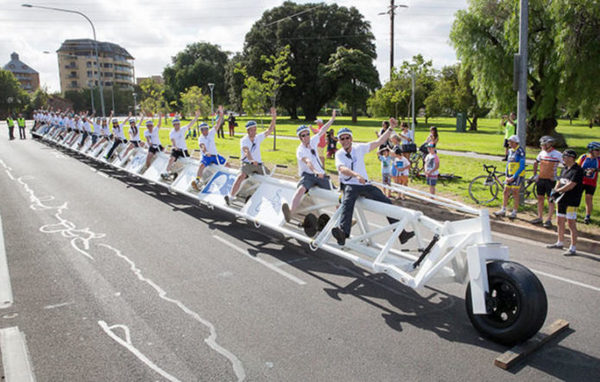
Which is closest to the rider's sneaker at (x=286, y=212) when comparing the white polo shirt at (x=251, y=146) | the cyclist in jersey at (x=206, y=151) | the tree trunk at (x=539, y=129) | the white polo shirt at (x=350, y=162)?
the white polo shirt at (x=350, y=162)

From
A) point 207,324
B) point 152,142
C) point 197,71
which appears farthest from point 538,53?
point 197,71

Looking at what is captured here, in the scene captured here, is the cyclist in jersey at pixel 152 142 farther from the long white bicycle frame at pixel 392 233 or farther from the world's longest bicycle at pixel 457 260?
the world's longest bicycle at pixel 457 260

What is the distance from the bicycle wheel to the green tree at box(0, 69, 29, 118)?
9503 centimetres

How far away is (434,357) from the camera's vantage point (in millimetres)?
4277

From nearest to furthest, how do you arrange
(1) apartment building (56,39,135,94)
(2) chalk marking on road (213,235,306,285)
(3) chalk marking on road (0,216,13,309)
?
(3) chalk marking on road (0,216,13,309) → (2) chalk marking on road (213,235,306,285) → (1) apartment building (56,39,135,94)

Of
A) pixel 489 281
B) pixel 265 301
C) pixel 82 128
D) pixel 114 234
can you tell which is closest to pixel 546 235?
pixel 489 281

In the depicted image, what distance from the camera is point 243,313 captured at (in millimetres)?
5266

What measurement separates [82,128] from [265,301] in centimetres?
2021

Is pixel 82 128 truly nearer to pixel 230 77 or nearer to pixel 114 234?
pixel 114 234

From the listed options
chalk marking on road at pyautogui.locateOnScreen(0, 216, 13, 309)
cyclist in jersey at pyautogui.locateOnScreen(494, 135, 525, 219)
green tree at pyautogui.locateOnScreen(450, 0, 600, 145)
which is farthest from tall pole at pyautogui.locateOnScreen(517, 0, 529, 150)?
green tree at pyautogui.locateOnScreen(450, 0, 600, 145)

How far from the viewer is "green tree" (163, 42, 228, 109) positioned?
79.0 m

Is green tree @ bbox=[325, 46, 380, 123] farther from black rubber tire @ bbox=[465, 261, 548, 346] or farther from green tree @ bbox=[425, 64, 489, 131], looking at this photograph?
black rubber tire @ bbox=[465, 261, 548, 346]

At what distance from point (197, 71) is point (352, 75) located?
40151 millimetres

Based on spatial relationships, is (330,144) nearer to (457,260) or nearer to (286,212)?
(286,212)
